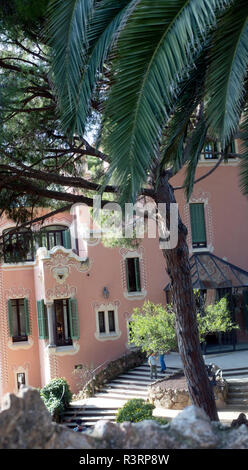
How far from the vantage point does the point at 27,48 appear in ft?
38.9

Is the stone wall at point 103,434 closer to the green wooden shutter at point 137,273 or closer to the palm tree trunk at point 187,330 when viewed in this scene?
the palm tree trunk at point 187,330

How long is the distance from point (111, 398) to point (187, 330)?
10874mm

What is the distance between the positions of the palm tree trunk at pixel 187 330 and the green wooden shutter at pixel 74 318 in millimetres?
13356

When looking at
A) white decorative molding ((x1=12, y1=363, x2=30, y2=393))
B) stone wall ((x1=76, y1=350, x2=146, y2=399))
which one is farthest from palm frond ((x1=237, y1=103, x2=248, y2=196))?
white decorative molding ((x1=12, y1=363, x2=30, y2=393))

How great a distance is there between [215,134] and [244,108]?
1.38m

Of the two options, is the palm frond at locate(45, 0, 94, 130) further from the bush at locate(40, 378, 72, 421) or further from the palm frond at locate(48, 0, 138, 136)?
the bush at locate(40, 378, 72, 421)

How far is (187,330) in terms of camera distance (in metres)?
10.6

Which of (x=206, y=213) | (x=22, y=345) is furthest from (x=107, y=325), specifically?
(x=206, y=213)

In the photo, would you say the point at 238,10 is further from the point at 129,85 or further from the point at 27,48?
the point at 27,48

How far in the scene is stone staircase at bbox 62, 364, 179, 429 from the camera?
62.4ft

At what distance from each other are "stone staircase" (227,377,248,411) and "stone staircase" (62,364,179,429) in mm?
2634

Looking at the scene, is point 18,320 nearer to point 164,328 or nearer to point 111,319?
point 111,319

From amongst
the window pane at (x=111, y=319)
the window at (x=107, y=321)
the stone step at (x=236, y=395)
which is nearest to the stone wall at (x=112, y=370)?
the window at (x=107, y=321)
